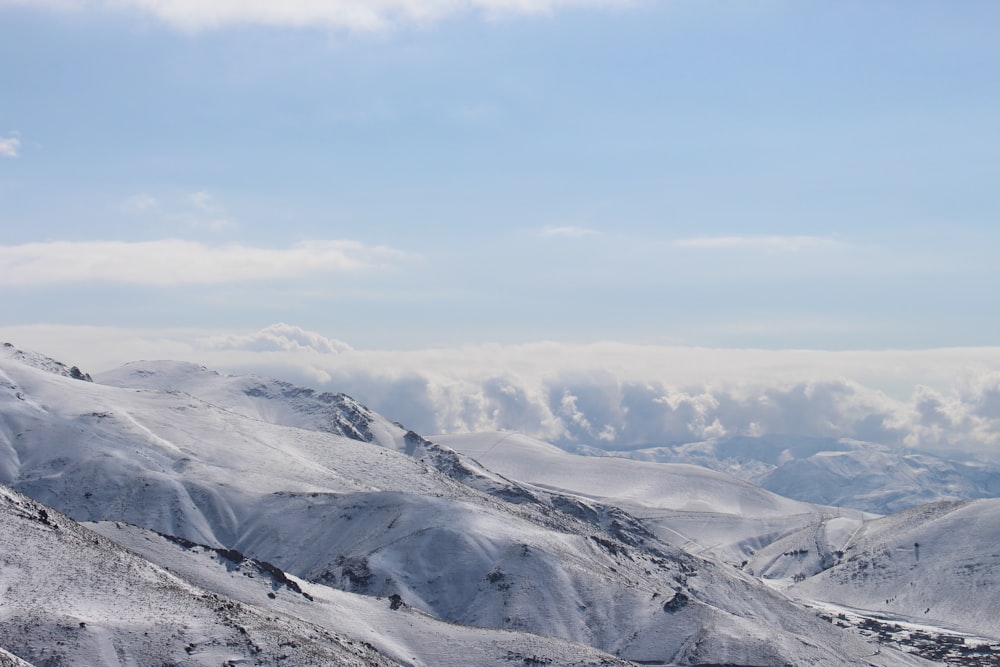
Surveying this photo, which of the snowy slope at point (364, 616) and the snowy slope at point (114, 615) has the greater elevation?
the snowy slope at point (114, 615)

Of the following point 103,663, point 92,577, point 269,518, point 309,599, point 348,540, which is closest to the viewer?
point 103,663

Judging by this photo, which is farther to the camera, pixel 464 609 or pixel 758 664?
pixel 464 609

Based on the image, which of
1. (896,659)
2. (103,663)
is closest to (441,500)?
(896,659)

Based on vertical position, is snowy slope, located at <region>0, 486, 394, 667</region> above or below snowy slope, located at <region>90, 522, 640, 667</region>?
above

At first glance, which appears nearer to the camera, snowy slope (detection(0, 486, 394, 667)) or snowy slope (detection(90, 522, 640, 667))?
snowy slope (detection(0, 486, 394, 667))

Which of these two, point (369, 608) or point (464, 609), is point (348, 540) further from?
point (369, 608)

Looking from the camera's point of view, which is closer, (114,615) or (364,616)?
(114,615)

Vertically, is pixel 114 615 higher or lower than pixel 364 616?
higher

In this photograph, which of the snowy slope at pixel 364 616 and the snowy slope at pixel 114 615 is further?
the snowy slope at pixel 364 616
